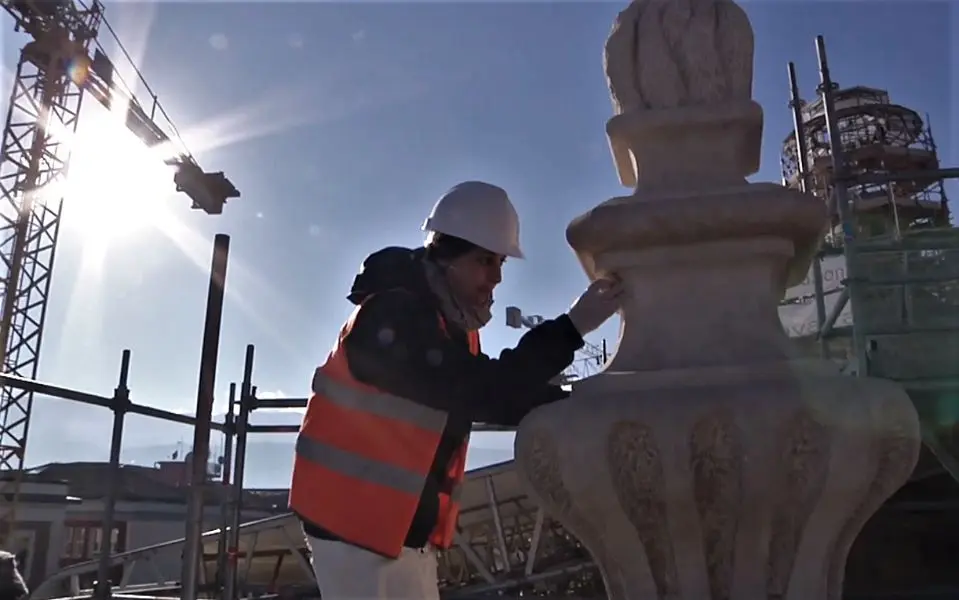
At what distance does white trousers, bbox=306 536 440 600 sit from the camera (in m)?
1.95

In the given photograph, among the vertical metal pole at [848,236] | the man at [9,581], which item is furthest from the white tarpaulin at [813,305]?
the man at [9,581]

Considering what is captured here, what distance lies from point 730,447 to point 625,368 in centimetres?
40

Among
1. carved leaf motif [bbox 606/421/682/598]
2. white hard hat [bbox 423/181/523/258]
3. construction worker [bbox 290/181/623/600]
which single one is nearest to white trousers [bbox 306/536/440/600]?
construction worker [bbox 290/181/623/600]

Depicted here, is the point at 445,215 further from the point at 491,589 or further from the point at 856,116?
the point at 856,116

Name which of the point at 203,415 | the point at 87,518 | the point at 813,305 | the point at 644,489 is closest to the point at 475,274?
the point at 644,489

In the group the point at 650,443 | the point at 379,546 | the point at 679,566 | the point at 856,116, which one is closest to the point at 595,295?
the point at 650,443

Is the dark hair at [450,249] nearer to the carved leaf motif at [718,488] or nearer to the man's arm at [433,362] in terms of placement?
the man's arm at [433,362]

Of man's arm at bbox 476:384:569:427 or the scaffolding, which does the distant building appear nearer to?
the scaffolding

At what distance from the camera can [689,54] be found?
8.87 feet

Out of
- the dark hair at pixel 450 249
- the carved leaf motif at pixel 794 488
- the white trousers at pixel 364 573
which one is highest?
the dark hair at pixel 450 249

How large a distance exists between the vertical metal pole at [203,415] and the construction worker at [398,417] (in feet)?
10.3

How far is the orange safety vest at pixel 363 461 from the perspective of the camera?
1931 mm

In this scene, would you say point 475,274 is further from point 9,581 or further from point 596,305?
point 9,581

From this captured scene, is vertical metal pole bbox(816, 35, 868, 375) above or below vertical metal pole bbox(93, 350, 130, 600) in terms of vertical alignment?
above
